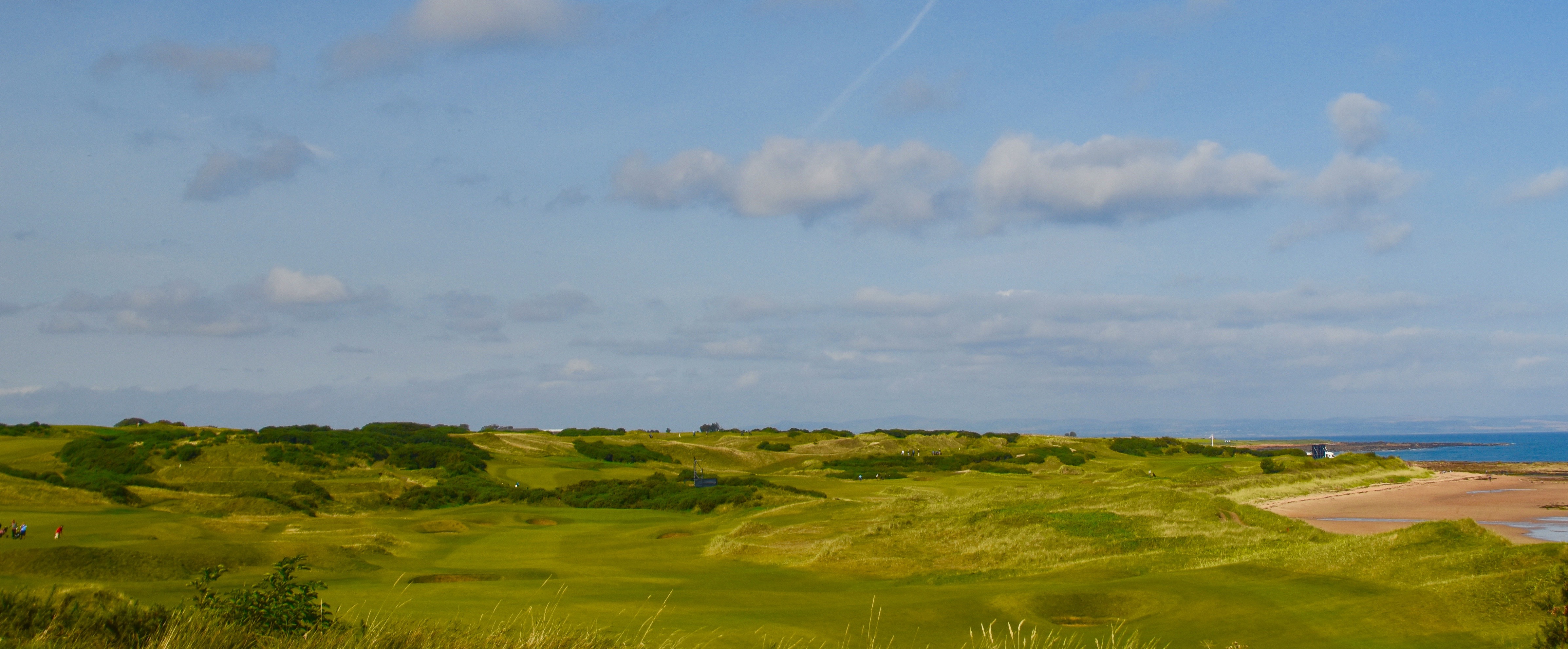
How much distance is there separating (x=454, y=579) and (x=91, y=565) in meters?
11.1

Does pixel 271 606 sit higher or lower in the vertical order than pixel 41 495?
higher

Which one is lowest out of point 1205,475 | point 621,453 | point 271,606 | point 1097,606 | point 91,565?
point 1097,606

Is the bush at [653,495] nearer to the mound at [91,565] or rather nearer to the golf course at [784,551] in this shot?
the golf course at [784,551]

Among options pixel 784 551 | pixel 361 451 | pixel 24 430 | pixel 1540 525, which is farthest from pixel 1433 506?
pixel 24 430

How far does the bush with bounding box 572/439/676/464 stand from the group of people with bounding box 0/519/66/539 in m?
83.6

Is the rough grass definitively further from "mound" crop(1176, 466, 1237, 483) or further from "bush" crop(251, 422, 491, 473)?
"mound" crop(1176, 466, 1237, 483)

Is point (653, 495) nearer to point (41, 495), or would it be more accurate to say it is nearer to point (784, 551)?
point (784, 551)

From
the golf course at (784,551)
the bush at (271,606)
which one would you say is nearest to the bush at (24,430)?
the golf course at (784,551)

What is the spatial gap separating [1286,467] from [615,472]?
72.5 m

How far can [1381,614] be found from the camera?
2223 centimetres

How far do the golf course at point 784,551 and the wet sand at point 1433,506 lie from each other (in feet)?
13.9

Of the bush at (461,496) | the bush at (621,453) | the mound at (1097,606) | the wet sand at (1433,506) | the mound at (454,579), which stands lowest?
the wet sand at (1433,506)

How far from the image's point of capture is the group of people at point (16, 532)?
134 ft

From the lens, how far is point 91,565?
30.7 metres
